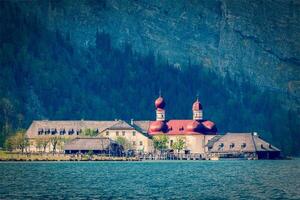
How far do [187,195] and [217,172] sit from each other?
48889 mm

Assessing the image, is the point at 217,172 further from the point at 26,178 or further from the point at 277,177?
the point at 26,178

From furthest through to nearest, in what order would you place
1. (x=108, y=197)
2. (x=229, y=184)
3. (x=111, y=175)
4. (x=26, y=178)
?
(x=111, y=175) < (x=26, y=178) < (x=229, y=184) < (x=108, y=197)

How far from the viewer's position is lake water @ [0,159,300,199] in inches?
4217

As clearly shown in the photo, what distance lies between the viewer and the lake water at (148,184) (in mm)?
107119

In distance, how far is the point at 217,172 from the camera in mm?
156750

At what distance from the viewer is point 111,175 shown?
14600cm

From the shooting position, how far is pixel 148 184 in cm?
12519

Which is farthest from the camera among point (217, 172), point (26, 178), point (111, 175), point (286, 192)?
point (217, 172)

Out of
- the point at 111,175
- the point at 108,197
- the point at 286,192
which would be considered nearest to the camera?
the point at 108,197

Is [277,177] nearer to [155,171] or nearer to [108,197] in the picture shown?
[155,171]

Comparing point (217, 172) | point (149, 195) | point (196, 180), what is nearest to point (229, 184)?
point (196, 180)

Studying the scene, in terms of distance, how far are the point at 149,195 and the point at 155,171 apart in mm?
53269

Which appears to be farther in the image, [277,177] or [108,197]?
[277,177]

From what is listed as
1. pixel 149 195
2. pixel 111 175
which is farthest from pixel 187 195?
pixel 111 175
